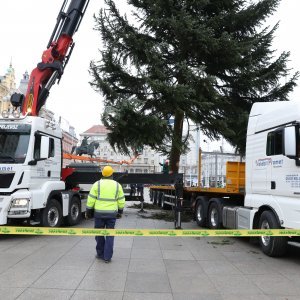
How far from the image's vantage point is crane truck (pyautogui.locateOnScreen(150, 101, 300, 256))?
24.8ft

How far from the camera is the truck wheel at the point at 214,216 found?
447 inches

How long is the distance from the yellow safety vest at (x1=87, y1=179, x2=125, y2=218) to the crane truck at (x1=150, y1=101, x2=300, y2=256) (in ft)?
10.5

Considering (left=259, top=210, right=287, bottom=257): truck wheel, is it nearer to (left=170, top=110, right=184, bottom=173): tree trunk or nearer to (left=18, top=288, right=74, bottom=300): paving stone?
(left=18, top=288, right=74, bottom=300): paving stone

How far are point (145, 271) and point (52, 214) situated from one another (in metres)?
4.96

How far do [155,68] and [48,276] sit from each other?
1138cm

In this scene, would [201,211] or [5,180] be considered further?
[201,211]

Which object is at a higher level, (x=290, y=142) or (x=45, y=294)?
(x=290, y=142)

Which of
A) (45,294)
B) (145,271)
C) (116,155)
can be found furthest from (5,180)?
(116,155)

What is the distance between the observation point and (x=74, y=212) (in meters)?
12.7

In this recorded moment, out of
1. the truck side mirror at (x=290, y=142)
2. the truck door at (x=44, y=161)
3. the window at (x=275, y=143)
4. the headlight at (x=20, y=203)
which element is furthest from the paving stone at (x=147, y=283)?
the truck door at (x=44, y=161)

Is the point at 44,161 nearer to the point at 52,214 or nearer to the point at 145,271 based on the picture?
the point at 52,214

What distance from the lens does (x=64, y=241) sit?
31.4ft

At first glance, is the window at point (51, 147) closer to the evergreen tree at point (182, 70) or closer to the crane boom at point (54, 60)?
the crane boom at point (54, 60)

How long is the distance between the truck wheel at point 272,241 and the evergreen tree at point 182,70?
748 centimetres
